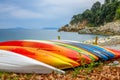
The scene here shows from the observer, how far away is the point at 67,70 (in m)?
9.51

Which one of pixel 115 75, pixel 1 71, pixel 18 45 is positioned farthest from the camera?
pixel 18 45

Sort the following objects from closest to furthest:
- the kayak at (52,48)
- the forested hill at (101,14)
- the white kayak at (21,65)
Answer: the white kayak at (21,65)
the kayak at (52,48)
the forested hill at (101,14)

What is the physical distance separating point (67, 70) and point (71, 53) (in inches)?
32.0

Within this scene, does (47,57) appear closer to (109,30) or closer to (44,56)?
(44,56)

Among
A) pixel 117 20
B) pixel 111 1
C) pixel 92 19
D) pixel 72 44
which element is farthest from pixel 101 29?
pixel 72 44

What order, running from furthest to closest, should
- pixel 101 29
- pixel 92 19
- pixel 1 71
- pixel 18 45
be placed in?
pixel 92 19
pixel 101 29
pixel 18 45
pixel 1 71


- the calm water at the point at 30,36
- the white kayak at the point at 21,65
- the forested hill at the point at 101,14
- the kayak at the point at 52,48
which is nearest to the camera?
the white kayak at the point at 21,65

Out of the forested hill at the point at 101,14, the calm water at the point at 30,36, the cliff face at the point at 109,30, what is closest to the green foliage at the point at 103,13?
the forested hill at the point at 101,14

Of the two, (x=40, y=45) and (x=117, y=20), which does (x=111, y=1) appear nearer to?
(x=117, y=20)

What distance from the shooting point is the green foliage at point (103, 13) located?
121 meters

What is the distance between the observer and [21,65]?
905cm

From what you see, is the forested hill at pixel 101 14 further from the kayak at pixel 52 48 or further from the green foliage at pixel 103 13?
the kayak at pixel 52 48

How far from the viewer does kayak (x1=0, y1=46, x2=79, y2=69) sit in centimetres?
934

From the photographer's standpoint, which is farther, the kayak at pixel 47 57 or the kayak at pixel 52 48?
the kayak at pixel 52 48
